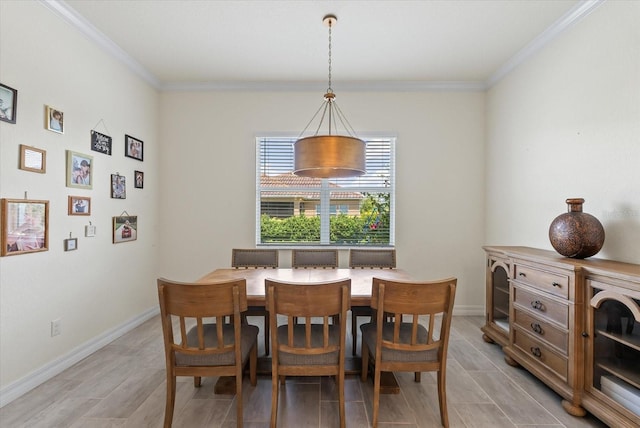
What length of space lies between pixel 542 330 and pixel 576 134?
1.63 m

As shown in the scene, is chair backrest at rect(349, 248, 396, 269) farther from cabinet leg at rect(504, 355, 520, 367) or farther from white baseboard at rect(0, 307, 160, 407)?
white baseboard at rect(0, 307, 160, 407)

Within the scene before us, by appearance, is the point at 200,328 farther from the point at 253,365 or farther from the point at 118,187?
the point at 118,187

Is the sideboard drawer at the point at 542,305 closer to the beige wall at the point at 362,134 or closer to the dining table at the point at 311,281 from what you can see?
the dining table at the point at 311,281

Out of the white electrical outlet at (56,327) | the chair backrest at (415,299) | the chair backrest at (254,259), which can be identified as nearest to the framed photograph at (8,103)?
the white electrical outlet at (56,327)

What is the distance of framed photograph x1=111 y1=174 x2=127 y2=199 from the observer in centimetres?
300

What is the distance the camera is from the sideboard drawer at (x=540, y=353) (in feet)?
6.48

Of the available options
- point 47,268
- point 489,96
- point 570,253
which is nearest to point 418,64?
point 489,96

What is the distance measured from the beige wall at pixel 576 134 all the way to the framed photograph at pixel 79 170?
4.24 m

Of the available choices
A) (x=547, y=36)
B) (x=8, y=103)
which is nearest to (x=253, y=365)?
(x=8, y=103)

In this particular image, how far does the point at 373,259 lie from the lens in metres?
3.06

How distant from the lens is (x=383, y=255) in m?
3.07

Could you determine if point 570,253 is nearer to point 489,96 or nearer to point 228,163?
point 489,96

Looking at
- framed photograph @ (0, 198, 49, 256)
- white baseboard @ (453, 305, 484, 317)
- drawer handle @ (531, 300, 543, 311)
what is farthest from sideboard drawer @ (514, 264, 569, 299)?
framed photograph @ (0, 198, 49, 256)

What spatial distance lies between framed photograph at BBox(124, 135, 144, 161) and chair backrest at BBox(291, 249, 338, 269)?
214cm
